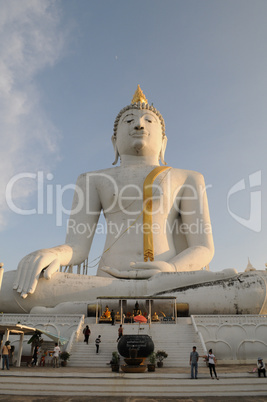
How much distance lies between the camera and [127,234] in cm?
1351

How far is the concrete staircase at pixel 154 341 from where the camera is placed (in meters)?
7.76

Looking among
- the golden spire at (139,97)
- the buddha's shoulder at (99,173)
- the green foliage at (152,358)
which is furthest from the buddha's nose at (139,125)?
the green foliage at (152,358)

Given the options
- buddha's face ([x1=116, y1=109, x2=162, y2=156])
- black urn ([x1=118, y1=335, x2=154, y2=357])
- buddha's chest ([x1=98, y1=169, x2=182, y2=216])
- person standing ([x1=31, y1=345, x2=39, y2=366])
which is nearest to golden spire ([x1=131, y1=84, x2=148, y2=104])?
buddha's face ([x1=116, y1=109, x2=162, y2=156])

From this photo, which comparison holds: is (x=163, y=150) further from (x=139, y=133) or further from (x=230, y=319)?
(x=230, y=319)

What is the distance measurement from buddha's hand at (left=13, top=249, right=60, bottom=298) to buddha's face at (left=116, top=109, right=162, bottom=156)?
601cm

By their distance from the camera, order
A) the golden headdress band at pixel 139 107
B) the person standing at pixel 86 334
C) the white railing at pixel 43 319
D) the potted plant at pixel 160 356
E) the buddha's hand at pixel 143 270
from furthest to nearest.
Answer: the golden headdress band at pixel 139 107 → the buddha's hand at pixel 143 270 → the white railing at pixel 43 319 → the person standing at pixel 86 334 → the potted plant at pixel 160 356

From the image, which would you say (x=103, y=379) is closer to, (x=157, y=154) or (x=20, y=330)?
(x=20, y=330)

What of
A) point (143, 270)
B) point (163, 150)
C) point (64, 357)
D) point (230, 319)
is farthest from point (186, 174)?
point (64, 357)

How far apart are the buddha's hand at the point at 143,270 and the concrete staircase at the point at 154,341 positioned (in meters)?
2.27

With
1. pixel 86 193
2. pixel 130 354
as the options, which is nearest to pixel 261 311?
pixel 130 354

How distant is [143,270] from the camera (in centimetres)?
1178

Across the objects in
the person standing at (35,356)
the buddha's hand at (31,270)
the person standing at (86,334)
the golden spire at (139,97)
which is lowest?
the person standing at (35,356)

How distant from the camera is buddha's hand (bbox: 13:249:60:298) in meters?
11.0

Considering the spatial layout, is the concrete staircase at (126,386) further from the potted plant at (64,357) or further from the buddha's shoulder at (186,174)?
the buddha's shoulder at (186,174)
